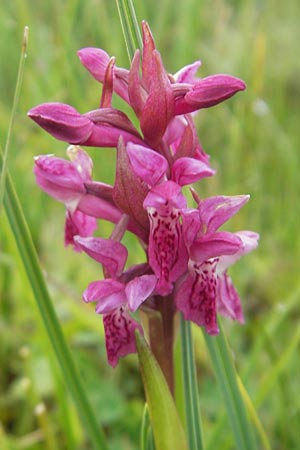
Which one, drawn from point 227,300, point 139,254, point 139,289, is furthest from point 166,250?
point 139,254

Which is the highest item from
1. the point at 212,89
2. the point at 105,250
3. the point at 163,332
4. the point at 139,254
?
the point at 212,89

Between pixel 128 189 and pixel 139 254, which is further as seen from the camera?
pixel 139 254

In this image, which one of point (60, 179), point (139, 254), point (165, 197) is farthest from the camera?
point (139, 254)

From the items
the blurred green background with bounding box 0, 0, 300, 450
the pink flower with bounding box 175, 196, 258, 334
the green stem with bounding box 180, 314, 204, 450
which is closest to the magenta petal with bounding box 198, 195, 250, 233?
the pink flower with bounding box 175, 196, 258, 334

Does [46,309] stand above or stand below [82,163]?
below

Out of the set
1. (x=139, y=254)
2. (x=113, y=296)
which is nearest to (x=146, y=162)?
(x=113, y=296)

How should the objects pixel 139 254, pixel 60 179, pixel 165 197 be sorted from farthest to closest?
pixel 139 254 → pixel 60 179 → pixel 165 197

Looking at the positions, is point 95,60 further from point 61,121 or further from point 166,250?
point 166,250

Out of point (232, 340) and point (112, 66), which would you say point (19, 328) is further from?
point (112, 66)
